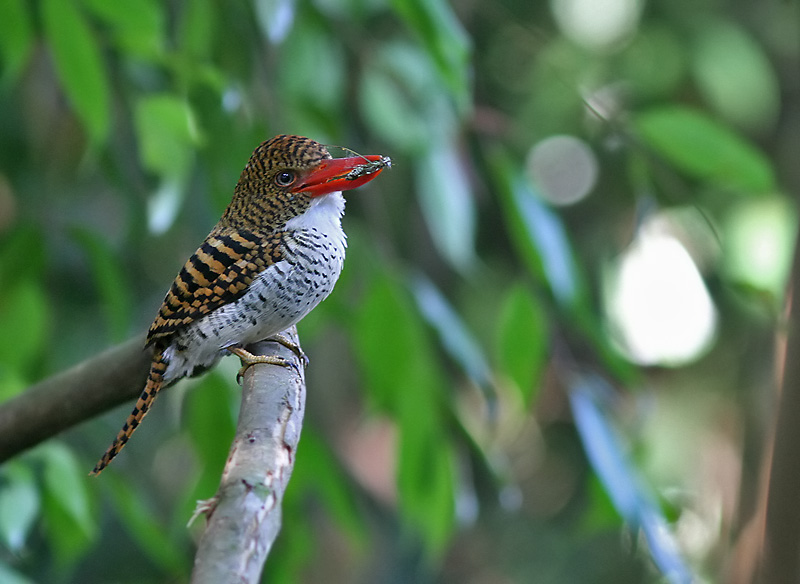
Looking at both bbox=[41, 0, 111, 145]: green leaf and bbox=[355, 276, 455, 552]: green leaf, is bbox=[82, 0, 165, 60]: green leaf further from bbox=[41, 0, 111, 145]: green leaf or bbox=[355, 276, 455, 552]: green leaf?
bbox=[355, 276, 455, 552]: green leaf

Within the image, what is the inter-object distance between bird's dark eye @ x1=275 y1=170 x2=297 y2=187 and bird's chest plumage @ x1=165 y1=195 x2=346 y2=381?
7 cm

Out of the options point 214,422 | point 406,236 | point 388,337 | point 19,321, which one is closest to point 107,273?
point 19,321

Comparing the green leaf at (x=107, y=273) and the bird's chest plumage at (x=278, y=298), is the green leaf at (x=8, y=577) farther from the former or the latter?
the green leaf at (x=107, y=273)

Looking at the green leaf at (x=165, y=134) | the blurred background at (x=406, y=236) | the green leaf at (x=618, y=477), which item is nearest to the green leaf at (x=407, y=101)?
the blurred background at (x=406, y=236)

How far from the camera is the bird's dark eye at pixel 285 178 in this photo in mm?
1948

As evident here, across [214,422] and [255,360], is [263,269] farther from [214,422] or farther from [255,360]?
[214,422]

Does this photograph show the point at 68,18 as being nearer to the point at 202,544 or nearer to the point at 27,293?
the point at 27,293

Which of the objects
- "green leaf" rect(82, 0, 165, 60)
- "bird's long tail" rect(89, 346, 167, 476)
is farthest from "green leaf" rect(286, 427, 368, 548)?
"green leaf" rect(82, 0, 165, 60)

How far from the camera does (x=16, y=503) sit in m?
2.00

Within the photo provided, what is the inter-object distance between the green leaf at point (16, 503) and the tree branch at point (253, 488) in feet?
2.16

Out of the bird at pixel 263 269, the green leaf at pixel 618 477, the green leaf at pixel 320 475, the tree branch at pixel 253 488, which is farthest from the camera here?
the green leaf at pixel 320 475

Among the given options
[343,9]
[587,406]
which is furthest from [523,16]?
[587,406]

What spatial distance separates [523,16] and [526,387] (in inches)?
127

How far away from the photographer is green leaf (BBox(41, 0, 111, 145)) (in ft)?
7.19
